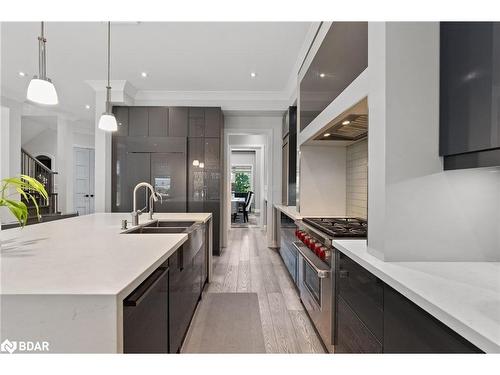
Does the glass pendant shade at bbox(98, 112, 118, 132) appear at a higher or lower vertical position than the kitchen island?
higher

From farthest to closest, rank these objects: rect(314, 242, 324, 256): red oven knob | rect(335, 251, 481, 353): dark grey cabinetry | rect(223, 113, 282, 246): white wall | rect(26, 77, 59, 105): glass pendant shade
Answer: rect(223, 113, 282, 246): white wall, rect(314, 242, 324, 256): red oven knob, rect(26, 77, 59, 105): glass pendant shade, rect(335, 251, 481, 353): dark grey cabinetry

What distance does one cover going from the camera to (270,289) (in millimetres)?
2979

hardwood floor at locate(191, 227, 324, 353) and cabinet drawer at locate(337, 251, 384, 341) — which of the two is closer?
cabinet drawer at locate(337, 251, 384, 341)

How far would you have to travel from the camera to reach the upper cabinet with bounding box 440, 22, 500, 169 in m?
0.86

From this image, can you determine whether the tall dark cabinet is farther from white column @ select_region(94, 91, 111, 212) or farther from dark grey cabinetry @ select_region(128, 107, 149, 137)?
white column @ select_region(94, 91, 111, 212)

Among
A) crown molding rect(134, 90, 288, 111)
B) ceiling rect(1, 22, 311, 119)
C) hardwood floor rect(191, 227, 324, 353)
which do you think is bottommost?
hardwood floor rect(191, 227, 324, 353)

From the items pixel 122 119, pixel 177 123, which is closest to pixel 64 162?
pixel 122 119

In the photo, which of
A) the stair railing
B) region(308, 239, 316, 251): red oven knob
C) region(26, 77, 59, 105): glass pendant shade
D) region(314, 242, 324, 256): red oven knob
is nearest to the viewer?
region(26, 77, 59, 105): glass pendant shade

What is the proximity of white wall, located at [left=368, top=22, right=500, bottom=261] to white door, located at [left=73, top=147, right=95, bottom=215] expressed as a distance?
8611 mm

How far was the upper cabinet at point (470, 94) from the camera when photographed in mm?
862

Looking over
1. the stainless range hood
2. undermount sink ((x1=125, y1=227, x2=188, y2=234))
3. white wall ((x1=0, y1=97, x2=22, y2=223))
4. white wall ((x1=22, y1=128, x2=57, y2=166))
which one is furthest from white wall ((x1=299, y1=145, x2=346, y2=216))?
white wall ((x1=22, y1=128, x2=57, y2=166))

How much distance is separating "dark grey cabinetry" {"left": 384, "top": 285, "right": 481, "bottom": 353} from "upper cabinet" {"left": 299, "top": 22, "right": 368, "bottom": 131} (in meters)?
1.21

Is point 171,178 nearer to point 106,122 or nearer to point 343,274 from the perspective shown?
point 106,122

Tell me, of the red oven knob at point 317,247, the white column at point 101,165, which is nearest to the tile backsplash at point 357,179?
the red oven knob at point 317,247
